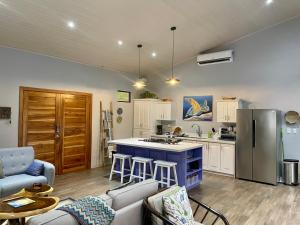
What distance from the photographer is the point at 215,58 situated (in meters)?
6.64

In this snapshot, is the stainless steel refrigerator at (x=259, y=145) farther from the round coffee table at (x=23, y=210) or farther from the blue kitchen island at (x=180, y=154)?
the round coffee table at (x=23, y=210)

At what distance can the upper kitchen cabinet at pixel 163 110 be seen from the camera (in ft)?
24.9

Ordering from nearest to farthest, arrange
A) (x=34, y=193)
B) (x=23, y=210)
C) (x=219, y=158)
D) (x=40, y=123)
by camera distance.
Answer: (x=23, y=210) < (x=34, y=193) < (x=40, y=123) < (x=219, y=158)

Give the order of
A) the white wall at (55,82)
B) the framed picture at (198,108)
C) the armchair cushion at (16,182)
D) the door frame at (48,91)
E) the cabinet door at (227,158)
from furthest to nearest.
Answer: the framed picture at (198,108)
the cabinet door at (227,158)
the door frame at (48,91)
the white wall at (55,82)
the armchair cushion at (16,182)

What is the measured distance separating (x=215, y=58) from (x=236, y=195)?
3740mm

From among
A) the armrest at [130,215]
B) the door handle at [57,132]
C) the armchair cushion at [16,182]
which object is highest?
the door handle at [57,132]

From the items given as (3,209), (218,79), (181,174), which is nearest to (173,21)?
(218,79)

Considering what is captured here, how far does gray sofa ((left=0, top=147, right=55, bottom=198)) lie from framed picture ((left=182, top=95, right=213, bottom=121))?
14.4ft

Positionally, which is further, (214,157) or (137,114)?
(137,114)

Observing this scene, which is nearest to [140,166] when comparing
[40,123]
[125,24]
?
[40,123]

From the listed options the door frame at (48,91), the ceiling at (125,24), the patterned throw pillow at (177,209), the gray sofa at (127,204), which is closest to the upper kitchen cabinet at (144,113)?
the ceiling at (125,24)

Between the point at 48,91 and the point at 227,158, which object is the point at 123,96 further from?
the point at 227,158

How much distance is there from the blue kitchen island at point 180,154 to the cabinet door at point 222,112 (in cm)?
159

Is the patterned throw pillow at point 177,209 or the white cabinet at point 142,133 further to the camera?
the white cabinet at point 142,133
